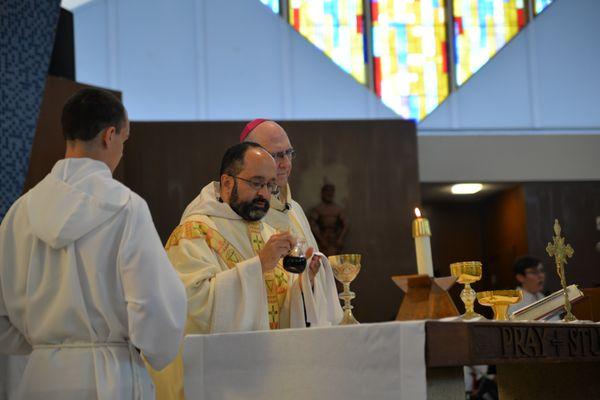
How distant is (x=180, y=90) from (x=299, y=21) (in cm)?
167

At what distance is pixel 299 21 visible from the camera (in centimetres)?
1095

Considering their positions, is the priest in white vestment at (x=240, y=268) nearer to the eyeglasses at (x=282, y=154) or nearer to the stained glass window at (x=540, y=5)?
the eyeglasses at (x=282, y=154)

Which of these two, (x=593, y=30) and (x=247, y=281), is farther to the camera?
(x=593, y=30)

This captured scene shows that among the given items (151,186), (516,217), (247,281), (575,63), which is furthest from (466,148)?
(247,281)

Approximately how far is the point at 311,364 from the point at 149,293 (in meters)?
0.50

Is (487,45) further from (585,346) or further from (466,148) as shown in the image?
(585,346)

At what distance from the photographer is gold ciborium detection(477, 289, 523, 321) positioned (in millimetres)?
2959

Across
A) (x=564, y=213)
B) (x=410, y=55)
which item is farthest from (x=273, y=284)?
(x=410, y=55)

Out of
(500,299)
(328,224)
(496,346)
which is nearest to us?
(496,346)

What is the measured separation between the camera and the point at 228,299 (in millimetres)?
3188

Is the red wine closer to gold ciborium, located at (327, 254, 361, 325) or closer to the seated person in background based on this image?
gold ciborium, located at (327, 254, 361, 325)

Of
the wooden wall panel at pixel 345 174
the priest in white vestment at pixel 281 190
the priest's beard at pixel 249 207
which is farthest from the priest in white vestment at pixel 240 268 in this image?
the wooden wall panel at pixel 345 174

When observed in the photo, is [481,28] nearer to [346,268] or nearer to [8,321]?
[346,268]

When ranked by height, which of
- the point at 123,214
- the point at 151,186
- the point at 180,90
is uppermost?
the point at 180,90
